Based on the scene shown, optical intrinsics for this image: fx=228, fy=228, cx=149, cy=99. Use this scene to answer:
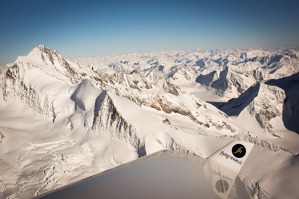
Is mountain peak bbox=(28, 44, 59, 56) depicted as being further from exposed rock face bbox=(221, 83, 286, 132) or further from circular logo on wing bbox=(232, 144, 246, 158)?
exposed rock face bbox=(221, 83, 286, 132)

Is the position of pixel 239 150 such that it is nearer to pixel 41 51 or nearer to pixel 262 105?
pixel 41 51

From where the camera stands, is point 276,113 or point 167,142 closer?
point 167,142

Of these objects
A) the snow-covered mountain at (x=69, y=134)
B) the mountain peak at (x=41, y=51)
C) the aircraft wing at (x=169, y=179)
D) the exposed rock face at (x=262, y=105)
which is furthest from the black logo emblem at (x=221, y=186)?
the exposed rock face at (x=262, y=105)

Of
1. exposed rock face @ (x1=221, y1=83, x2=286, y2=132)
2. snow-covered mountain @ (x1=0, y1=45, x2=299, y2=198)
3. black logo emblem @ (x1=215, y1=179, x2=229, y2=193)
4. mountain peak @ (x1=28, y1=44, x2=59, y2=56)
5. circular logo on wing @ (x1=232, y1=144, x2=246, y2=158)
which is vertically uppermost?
mountain peak @ (x1=28, y1=44, x2=59, y2=56)

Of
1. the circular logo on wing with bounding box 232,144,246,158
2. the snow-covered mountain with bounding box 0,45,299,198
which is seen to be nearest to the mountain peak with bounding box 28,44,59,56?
the snow-covered mountain with bounding box 0,45,299,198

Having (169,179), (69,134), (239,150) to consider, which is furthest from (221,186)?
(69,134)

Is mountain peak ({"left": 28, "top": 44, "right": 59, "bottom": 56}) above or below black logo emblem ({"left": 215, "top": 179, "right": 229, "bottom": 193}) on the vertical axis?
above

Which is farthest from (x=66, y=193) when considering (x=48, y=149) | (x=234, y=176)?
(x=48, y=149)

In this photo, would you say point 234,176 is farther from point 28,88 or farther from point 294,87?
point 294,87
